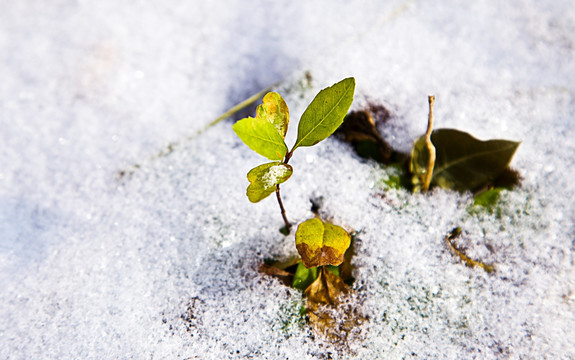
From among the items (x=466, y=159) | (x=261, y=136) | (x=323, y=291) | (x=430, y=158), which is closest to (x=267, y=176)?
(x=261, y=136)

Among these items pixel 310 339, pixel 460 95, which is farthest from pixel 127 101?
pixel 460 95

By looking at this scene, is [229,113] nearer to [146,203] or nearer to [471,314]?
[146,203]

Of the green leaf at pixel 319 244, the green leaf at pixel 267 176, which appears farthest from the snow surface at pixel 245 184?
the green leaf at pixel 267 176

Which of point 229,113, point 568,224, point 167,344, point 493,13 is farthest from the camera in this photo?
point 493,13

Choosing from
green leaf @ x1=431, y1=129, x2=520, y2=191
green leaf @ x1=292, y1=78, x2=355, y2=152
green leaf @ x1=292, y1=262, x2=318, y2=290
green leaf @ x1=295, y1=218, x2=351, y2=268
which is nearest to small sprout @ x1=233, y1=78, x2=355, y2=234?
green leaf @ x1=292, y1=78, x2=355, y2=152

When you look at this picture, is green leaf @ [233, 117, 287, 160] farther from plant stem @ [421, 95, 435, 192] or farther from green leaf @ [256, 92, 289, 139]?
plant stem @ [421, 95, 435, 192]

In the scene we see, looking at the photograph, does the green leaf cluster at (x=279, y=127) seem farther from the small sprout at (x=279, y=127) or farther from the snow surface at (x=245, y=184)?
the snow surface at (x=245, y=184)

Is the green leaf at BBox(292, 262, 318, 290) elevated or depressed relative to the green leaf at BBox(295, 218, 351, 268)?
depressed
